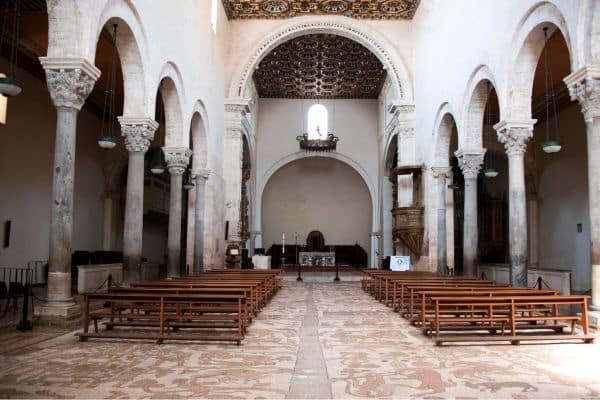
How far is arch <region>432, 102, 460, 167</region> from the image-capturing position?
1870 centimetres

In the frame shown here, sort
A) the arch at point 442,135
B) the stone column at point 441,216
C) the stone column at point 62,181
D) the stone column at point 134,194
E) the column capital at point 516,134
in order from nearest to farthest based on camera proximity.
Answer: the stone column at point 62,181 < the stone column at point 134,194 < the column capital at point 516,134 < the arch at point 442,135 < the stone column at point 441,216

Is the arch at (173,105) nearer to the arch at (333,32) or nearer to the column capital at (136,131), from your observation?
the column capital at (136,131)

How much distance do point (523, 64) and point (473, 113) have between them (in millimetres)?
3540

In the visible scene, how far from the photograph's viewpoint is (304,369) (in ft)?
20.4

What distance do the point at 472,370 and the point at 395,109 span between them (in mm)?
17921

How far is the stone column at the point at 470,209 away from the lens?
16.1 meters

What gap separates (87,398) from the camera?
16.1ft

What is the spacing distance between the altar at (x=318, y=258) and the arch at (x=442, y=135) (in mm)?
10981

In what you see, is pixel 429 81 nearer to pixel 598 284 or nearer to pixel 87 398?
pixel 598 284

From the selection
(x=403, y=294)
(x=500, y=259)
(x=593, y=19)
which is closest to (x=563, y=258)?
(x=500, y=259)

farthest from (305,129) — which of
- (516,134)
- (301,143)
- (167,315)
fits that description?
(167,315)

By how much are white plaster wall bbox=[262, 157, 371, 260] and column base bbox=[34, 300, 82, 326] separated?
2554cm

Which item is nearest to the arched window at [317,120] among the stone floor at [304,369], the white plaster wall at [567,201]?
the white plaster wall at [567,201]

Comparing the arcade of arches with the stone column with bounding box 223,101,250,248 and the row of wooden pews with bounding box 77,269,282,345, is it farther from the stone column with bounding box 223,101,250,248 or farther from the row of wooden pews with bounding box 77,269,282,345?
the row of wooden pews with bounding box 77,269,282,345
